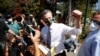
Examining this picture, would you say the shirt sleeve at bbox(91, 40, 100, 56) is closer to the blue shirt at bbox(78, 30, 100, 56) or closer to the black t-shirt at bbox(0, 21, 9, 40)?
the blue shirt at bbox(78, 30, 100, 56)

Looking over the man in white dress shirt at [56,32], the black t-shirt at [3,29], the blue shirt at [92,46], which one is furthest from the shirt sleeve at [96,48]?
the black t-shirt at [3,29]

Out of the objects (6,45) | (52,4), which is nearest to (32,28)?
(6,45)

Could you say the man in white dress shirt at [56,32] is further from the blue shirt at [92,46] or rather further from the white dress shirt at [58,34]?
the blue shirt at [92,46]

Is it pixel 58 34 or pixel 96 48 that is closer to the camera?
pixel 96 48

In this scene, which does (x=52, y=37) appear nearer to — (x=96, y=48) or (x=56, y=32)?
(x=56, y=32)

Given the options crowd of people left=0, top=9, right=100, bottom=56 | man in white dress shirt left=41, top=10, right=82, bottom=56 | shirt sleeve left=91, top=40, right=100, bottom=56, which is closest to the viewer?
shirt sleeve left=91, top=40, right=100, bottom=56

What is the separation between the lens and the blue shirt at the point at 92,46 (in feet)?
16.4

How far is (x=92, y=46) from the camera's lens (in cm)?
505

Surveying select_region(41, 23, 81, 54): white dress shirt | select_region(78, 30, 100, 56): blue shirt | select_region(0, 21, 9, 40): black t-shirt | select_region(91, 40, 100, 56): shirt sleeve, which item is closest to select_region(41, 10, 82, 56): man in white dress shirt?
select_region(41, 23, 81, 54): white dress shirt

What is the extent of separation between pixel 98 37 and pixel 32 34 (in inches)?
47.3

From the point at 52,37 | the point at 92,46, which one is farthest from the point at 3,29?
the point at 92,46

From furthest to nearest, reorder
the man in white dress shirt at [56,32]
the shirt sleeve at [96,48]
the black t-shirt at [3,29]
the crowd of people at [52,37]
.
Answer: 1. the black t-shirt at [3,29]
2. the man in white dress shirt at [56,32]
3. the crowd of people at [52,37]
4. the shirt sleeve at [96,48]

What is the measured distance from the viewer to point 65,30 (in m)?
6.45

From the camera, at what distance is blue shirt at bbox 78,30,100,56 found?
5004mm
